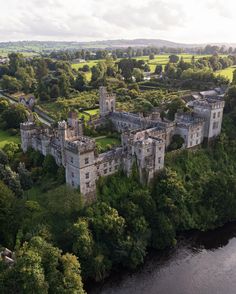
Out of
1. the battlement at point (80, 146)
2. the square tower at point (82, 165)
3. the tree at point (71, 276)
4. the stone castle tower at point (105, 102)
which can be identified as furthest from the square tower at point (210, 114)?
the tree at point (71, 276)

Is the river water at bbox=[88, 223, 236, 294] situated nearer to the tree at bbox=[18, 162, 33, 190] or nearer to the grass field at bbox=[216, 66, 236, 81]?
the tree at bbox=[18, 162, 33, 190]

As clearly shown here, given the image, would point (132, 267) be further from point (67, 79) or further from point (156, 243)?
point (67, 79)

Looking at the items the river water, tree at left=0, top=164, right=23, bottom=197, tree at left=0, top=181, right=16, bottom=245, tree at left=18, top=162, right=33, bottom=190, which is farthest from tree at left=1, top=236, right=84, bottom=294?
tree at left=18, top=162, right=33, bottom=190

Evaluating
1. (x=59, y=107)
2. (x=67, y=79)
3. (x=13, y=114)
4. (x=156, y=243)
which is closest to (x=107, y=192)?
(x=156, y=243)

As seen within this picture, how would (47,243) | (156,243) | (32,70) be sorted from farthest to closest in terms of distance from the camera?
(32,70), (156,243), (47,243)

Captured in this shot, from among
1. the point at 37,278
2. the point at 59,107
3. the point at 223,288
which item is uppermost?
the point at 59,107

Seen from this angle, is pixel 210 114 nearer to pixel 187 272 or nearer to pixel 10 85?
pixel 187 272
